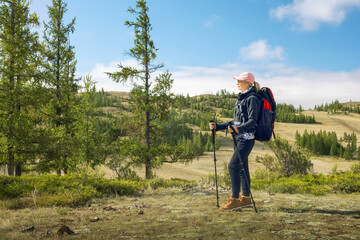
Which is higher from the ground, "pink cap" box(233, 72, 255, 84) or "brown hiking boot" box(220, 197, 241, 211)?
"pink cap" box(233, 72, 255, 84)

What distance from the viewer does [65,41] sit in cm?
2038

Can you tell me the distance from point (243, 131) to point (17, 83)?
12.4 meters

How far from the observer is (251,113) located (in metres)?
5.16

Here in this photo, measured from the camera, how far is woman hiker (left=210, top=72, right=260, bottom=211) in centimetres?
521

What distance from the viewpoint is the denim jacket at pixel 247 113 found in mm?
5102

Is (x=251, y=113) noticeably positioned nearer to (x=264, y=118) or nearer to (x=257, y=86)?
(x=264, y=118)

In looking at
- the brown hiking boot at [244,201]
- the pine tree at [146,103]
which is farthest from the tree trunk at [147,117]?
the brown hiking boot at [244,201]

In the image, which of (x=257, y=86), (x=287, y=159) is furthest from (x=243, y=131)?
(x=287, y=159)

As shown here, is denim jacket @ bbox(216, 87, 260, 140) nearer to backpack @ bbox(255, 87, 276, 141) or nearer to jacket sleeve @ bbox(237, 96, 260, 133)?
jacket sleeve @ bbox(237, 96, 260, 133)

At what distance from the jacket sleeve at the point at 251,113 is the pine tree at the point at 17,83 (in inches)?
406

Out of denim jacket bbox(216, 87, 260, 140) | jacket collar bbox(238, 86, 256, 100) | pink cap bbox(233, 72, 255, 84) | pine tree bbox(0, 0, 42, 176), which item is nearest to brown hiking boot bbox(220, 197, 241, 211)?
denim jacket bbox(216, 87, 260, 140)

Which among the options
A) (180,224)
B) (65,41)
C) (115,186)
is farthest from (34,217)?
(65,41)

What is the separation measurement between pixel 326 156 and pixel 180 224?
95445 mm

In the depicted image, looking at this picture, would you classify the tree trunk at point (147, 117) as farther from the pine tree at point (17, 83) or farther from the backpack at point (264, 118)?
the backpack at point (264, 118)
